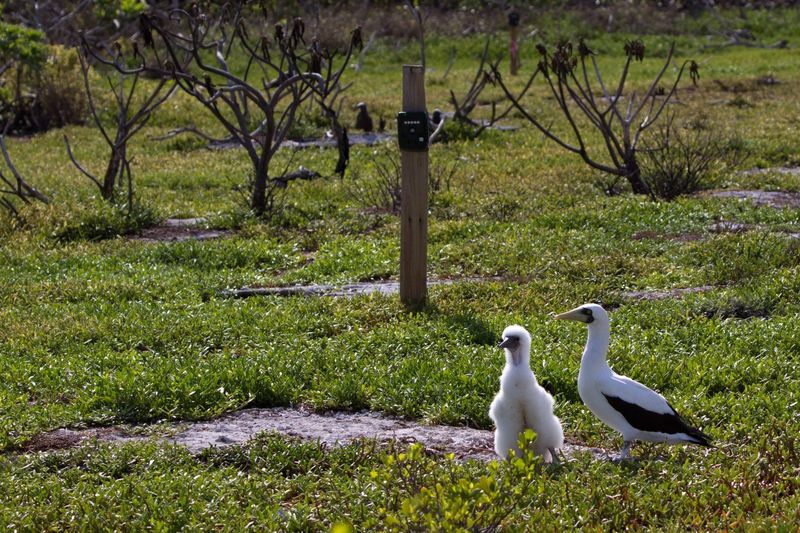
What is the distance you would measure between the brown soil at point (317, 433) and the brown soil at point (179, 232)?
5.00 metres

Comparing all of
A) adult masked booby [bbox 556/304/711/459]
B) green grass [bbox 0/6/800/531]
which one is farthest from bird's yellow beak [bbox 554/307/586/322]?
green grass [bbox 0/6/800/531]

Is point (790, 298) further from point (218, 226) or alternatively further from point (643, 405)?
point (218, 226)

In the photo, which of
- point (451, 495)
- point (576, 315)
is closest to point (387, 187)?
point (576, 315)

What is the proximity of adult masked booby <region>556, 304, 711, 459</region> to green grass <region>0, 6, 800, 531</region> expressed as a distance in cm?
14

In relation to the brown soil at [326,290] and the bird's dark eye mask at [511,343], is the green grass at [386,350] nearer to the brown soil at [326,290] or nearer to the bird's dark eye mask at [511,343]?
the brown soil at [326,290]

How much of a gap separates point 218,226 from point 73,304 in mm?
3165

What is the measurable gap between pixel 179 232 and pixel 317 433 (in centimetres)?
577

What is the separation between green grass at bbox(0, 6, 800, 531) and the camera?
464 centimetres

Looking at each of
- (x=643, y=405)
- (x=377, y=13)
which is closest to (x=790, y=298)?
(x=643, y=405)

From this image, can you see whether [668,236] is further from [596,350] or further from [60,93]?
[60,93]

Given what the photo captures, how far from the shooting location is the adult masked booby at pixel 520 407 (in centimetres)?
504

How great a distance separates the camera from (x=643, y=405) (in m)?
4.96

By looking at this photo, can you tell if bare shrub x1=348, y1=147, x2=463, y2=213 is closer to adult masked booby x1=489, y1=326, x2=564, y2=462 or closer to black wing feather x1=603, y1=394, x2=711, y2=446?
adult masked booby x1=489, y1=326, x2=564, y2=462

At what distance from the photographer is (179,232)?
435 inches
